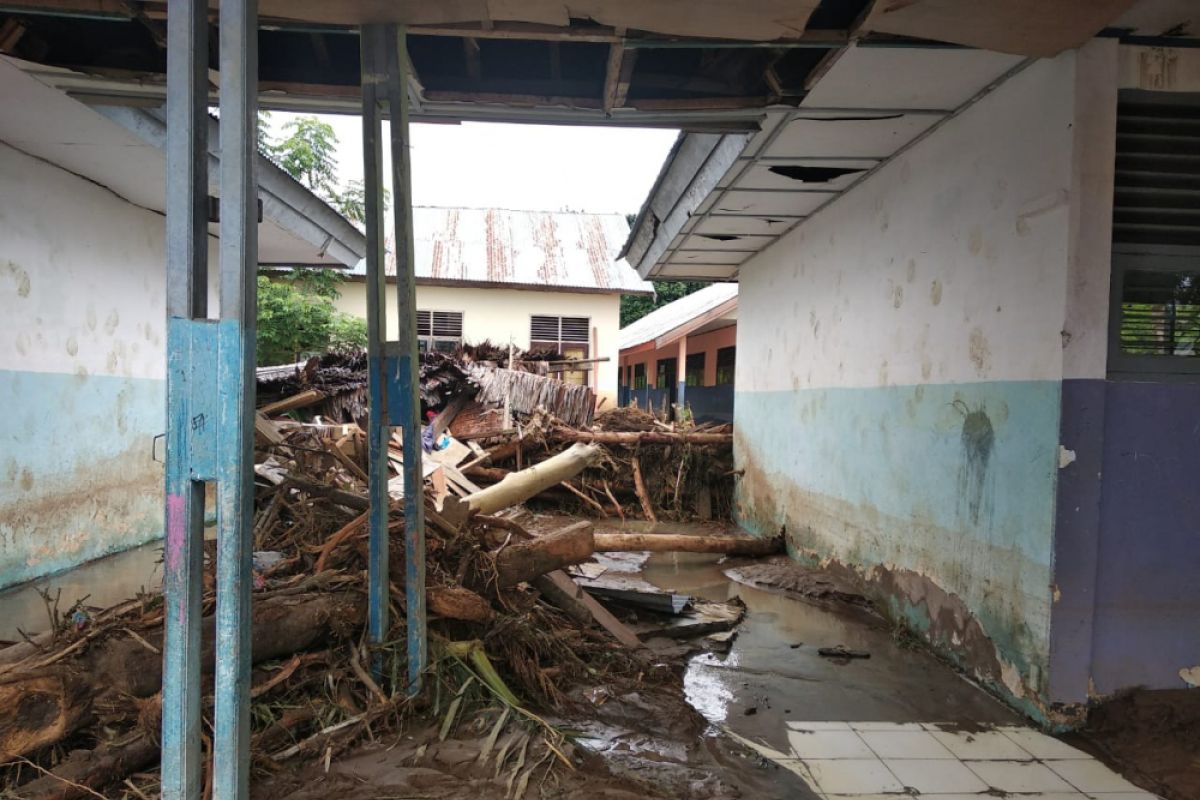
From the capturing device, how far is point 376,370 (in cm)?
357

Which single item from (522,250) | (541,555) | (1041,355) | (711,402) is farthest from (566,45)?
(522,250)

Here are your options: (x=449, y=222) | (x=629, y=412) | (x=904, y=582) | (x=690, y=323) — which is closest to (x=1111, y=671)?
(x=904, y=582)

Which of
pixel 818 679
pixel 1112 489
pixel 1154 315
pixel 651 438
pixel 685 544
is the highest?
pixel 1154 315

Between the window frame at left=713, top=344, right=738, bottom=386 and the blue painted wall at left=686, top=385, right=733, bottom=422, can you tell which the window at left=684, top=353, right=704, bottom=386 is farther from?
the window frame at left=713, top=344, right=738, bottom=386

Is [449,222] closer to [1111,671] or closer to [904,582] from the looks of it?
[904,582]

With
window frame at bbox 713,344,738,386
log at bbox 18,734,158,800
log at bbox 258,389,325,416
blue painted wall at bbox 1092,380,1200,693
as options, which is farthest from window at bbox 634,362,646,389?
log at bbox 18,734,158,800

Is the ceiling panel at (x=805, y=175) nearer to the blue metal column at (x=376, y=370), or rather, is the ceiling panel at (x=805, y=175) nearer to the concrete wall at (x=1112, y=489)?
the concrete wall at (x=1112, y=489)

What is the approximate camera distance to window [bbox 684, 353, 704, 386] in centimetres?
2123

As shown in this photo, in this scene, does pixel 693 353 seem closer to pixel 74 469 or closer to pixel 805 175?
pixel 805 175

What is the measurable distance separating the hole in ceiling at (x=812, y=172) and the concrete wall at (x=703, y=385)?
6.87 metres

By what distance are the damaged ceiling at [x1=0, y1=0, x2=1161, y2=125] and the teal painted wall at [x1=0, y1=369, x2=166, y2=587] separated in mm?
3085

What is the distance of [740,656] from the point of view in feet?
16.6

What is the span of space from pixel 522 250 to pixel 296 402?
9.41 metres

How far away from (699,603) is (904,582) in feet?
5.45
